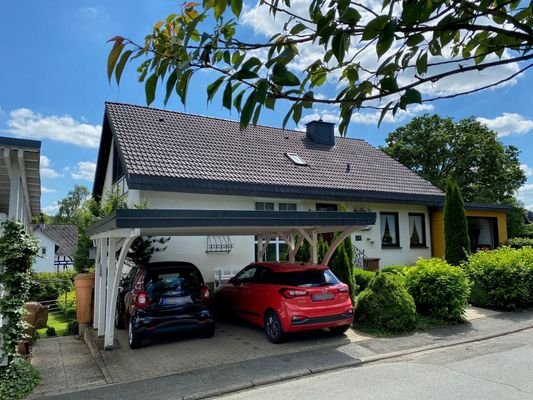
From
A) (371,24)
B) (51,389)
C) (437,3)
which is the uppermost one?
(437,3)

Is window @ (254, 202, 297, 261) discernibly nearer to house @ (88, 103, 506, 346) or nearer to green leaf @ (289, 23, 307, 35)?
house @ (88, 103, 506, 346)

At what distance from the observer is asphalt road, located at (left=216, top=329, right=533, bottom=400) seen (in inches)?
228

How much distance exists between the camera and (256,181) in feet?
50.6

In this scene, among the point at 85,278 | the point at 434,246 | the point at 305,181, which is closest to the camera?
the point at 85,278

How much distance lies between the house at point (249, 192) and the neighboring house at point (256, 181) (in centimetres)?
4

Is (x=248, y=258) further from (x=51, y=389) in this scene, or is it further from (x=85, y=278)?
(x=51, y=389)

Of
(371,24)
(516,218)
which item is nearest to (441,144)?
(516,218)

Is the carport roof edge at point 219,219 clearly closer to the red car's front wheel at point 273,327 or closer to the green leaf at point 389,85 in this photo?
the red car's front wheel at point 273,327

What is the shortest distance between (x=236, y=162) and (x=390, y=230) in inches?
301

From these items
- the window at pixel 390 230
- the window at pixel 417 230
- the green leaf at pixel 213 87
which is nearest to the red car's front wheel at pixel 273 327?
the green leaf at pixel 213 87

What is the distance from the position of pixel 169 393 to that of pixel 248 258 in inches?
360

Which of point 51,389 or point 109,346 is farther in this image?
point 109,346

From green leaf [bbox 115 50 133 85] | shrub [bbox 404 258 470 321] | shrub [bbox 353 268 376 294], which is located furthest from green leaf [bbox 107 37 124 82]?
shrub [bbox 353 268 376 294]

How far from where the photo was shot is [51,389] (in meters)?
6.47
